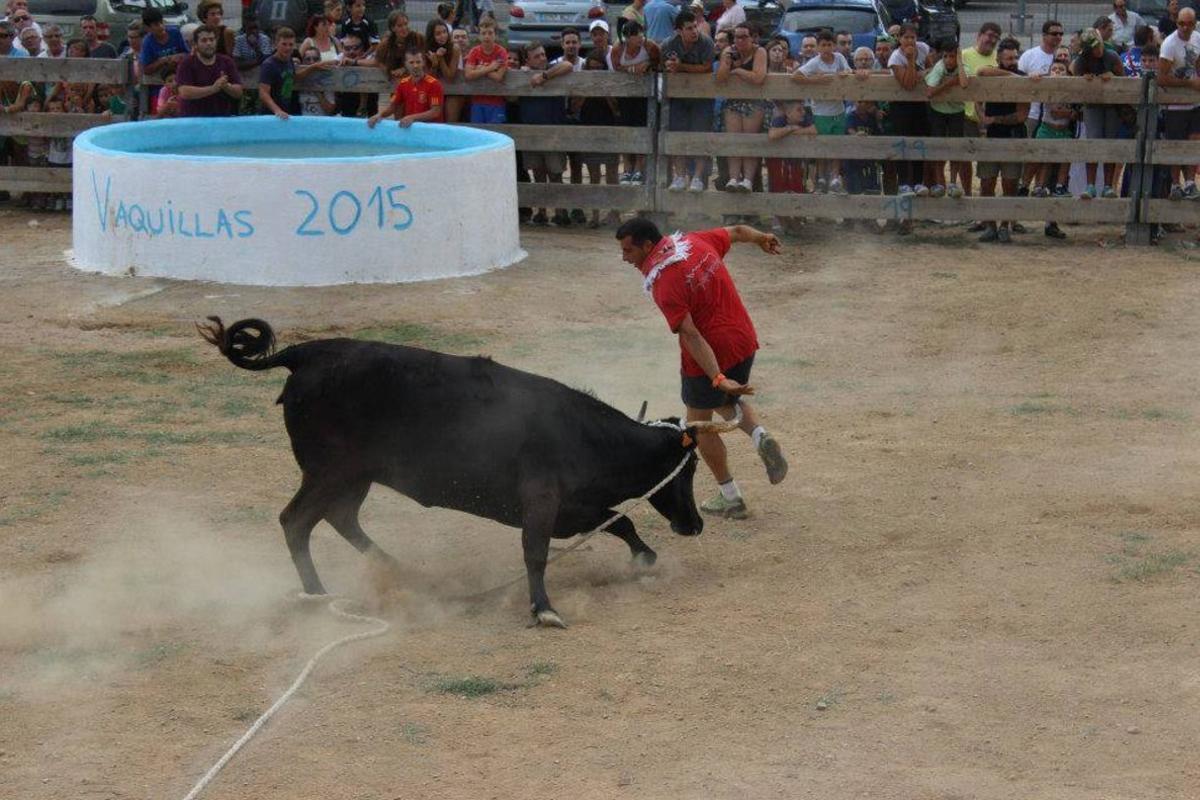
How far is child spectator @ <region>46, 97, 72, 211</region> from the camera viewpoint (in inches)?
689

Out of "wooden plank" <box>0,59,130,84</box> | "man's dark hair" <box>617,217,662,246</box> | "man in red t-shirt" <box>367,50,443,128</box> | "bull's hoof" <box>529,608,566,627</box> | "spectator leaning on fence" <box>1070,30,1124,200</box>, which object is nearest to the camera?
"bull's hoof" <box>529,608,566,627</box>

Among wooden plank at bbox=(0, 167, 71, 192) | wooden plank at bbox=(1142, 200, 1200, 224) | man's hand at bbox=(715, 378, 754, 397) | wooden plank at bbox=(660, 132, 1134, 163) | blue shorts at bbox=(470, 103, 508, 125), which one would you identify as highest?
blue shorts at bbox=(470, 103, 508, 125)

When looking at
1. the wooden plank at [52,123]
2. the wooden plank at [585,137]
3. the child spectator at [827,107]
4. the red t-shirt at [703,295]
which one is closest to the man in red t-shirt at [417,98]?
the wooden plank at [585,137]

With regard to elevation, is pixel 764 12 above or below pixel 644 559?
above

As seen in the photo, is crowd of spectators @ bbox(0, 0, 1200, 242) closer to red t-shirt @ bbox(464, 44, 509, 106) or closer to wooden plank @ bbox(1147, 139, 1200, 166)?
red t-shirt @ bbox(464, 44, 509, 106)

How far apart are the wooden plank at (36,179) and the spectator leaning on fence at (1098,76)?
391 inches

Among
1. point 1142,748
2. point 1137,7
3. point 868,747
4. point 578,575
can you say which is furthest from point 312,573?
point 1137,7

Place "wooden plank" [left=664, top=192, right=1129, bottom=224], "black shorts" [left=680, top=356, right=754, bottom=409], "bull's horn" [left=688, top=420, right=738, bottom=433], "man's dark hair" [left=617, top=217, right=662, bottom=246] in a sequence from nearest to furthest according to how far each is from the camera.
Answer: "bull's horn" [left=688, top=420, right=738, bottom=433] → "man's dark hair" [left=617, top=217, right=662, bottom=246] → "black shorts" [left=680, top=356, right=754, bottom=409] → "wooden plank" [left=664, top=192, right=1129, bottom=224]

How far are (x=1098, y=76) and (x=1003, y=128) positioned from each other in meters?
0.97

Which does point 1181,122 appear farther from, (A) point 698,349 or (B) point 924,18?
(B) point 924,18

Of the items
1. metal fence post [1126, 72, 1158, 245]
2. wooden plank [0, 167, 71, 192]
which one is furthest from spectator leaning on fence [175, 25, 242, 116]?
metal fence post [1126, 72, 1158, 245]

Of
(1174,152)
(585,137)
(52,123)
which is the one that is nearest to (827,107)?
(585,137)

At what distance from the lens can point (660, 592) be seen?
25.5 feet

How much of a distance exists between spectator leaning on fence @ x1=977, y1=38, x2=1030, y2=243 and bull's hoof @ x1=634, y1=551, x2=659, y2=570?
9166 millimetres
